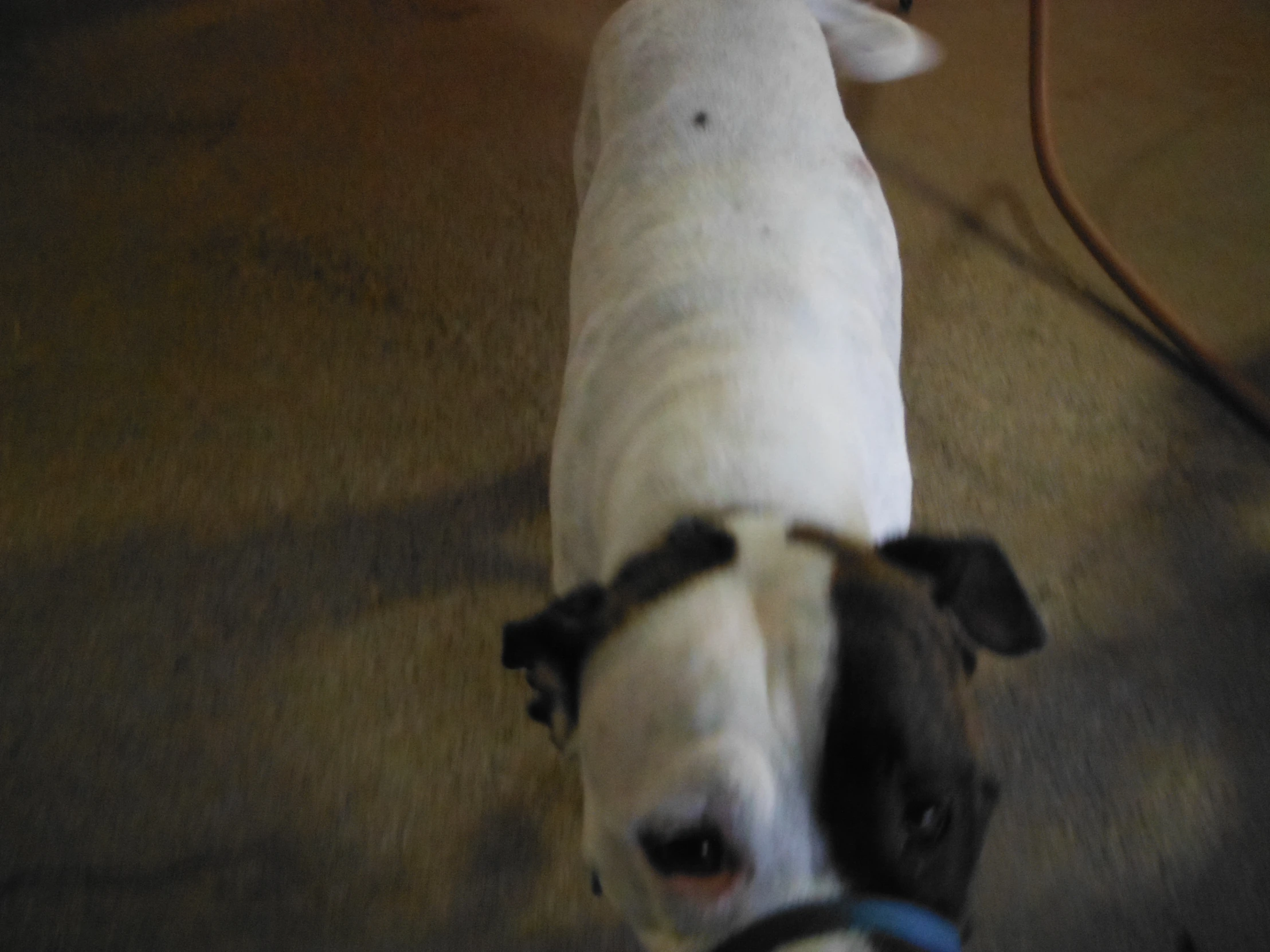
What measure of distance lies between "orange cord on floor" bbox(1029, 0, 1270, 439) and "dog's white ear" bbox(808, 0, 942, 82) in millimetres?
835

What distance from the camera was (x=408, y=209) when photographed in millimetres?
2678

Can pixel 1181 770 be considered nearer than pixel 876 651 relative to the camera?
No

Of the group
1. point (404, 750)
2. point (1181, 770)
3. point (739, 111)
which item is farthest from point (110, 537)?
point (1181, 770)

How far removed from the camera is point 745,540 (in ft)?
3.21

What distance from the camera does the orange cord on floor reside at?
2168 mm

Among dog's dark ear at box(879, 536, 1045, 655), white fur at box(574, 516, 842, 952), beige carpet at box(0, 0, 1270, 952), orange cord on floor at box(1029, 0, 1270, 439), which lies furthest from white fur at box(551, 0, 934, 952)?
orange cord on floor at box(1029, 0, 1270, 439)

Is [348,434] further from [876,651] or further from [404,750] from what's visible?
[876,651]

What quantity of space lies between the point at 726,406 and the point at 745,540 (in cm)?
31

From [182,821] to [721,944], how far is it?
48.0 inches

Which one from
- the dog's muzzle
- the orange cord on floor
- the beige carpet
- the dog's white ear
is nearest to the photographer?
the dog's muzzle

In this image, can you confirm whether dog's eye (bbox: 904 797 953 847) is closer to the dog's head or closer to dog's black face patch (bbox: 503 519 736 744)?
the dog's head

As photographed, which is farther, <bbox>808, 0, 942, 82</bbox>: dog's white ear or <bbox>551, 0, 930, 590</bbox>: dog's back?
<bbox>808, 0, 942, 82</bbox>: dog's white ear

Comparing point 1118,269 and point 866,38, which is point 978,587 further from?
point 1118,269

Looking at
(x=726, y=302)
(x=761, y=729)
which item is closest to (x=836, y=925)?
(x=761, y=729)
